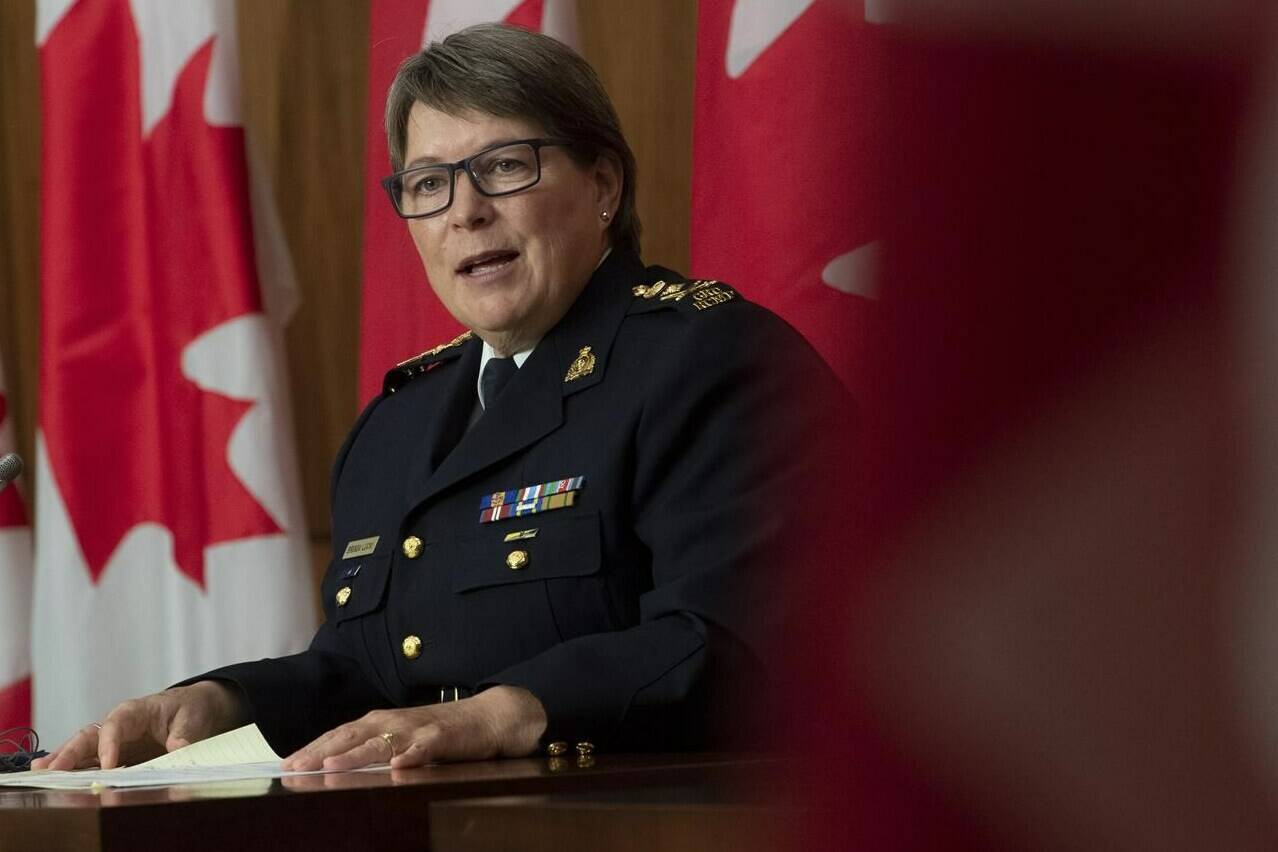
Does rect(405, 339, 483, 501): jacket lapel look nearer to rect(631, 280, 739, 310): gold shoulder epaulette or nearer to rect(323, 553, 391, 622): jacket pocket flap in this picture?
rect(323, 553, 391, 622): jacket pocket flap

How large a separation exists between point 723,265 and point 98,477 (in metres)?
1.34

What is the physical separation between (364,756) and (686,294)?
76 cm

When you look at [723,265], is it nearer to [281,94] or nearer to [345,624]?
[345,624]

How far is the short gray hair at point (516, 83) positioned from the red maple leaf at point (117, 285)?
3.60ft

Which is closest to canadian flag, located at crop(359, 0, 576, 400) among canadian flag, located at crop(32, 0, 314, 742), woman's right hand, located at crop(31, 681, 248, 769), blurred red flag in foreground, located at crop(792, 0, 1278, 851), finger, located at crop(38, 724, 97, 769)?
canadian flag, located at crop(32, 0, 314, 742)

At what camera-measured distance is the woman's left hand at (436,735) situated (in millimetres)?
1190

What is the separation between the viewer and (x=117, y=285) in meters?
3.04

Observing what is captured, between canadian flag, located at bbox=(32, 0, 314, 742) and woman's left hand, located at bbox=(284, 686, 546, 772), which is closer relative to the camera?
woman's left hand, located at bbox=(284, 686, 546, 772)

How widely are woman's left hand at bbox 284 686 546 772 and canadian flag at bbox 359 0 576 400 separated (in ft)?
4.40

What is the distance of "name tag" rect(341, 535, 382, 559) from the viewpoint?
6.34ft

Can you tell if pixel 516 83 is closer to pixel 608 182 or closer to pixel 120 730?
pixel 608 182

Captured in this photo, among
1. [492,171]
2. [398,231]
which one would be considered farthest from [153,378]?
[492,171]

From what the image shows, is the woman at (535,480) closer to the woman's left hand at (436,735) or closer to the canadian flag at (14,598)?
the woman's left hand at (436,735)

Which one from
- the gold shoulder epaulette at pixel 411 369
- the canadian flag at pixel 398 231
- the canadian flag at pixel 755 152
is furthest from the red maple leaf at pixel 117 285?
the canadian flag at pixel 755 152
